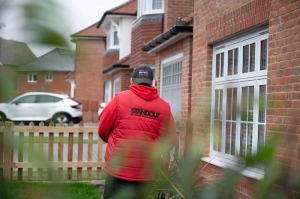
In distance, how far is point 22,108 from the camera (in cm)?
57

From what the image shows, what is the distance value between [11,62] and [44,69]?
0.04m

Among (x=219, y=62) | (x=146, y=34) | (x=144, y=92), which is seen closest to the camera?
(x=144, y=92)

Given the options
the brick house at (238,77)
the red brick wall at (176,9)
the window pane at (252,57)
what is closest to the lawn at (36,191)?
the brick house at (238,77)

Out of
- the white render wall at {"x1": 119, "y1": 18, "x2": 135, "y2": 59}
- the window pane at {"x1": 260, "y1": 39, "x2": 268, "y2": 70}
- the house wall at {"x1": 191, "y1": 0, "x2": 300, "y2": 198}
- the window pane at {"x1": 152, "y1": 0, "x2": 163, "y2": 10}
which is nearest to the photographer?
the house wall at {"x1": 191, "y1": 0, "x2": 300, "y2": 198}

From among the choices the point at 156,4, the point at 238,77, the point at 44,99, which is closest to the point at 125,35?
the point at 156,4

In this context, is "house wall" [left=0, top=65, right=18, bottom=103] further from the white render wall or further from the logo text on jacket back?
the white render wall

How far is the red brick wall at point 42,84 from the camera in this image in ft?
1.76

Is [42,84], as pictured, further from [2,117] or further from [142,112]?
[142,112]

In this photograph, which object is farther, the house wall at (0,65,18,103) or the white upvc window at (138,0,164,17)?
the white upvc window at (138,0,164,17)

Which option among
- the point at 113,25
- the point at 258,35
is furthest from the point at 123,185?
the point at 113,25

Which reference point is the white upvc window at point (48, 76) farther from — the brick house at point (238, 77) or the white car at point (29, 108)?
the brick house at point (238, 77)

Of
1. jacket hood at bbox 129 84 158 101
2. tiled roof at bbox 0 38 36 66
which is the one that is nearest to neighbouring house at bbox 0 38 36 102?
tiled roof at bbox 0 38 36 66

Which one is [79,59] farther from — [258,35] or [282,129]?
[258,35]

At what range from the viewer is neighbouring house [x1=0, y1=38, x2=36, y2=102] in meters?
0.54
